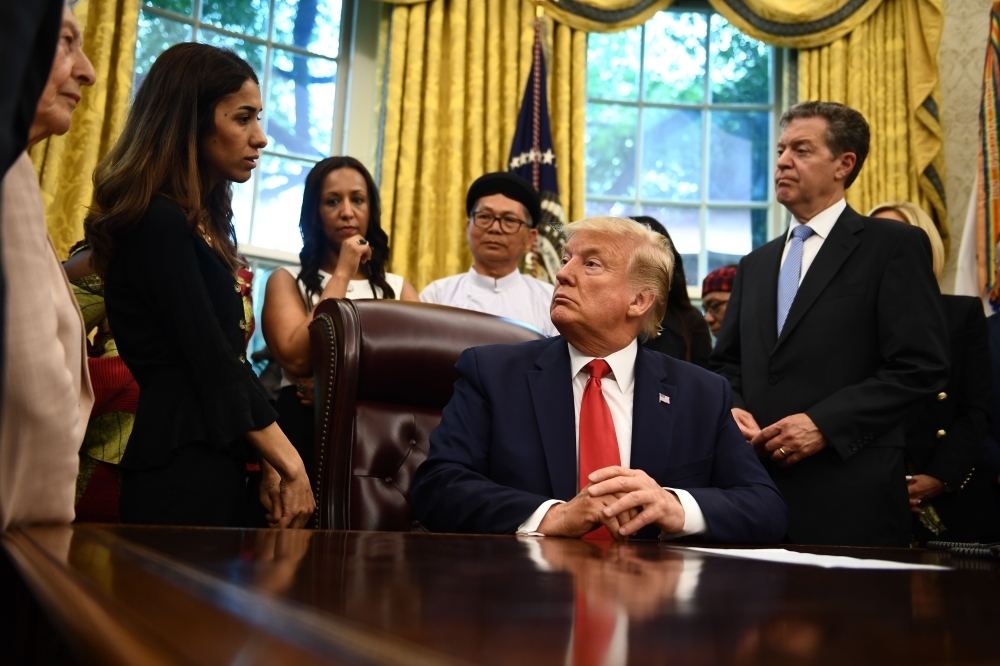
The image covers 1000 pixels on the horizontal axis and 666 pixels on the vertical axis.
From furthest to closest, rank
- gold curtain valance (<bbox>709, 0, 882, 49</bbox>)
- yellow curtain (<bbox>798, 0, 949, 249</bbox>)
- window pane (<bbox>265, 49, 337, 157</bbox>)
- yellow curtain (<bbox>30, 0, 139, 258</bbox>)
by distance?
gold curtain valance (<bbox>709, 0, 882, 49</bbox>) → yellow curtain (<bbox>798, 0, 949, 249</bbox>) → window pane (<bbox>265, 49, 337, 157</bbox>) → yellow curtain (<bbox>30, 0, 139, 258</bbox>)

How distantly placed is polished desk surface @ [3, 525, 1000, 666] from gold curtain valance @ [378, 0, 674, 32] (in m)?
4.63

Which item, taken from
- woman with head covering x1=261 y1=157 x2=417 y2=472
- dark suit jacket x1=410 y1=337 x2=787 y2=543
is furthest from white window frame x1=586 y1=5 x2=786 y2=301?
dark suit jacket x1=410 y1=337 x2=787 y2=543

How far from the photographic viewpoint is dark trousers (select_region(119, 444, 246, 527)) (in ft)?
5.57

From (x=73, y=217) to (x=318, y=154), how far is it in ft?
5.12

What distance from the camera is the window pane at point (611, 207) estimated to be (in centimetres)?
556

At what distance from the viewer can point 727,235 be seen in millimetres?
5637

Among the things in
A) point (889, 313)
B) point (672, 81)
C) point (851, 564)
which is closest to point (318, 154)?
point (672, 81)

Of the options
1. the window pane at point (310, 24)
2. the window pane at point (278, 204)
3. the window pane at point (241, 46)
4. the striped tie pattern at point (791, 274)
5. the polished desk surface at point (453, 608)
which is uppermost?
the window pane at point (310, 24)

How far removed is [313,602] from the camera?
0.46 meters

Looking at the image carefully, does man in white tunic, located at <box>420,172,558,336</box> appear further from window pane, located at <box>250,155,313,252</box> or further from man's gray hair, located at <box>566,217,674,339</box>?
window pane, located at <box>250,155,313,252</box>

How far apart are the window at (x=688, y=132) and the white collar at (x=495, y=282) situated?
7.09 feet

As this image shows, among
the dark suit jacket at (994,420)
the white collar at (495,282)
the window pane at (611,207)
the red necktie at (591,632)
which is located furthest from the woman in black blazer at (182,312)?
the window pane at (611,207)

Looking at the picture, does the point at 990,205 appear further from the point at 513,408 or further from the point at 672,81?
the point at 513,408

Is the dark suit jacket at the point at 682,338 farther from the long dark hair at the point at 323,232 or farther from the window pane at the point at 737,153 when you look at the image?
the window pane at the point at 737,153
